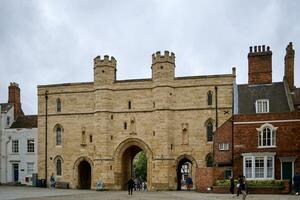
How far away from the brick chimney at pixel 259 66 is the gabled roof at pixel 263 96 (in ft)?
1.95

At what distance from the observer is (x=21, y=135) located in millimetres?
56750

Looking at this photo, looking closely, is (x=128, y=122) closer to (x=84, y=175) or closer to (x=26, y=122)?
(x=84, y=175)

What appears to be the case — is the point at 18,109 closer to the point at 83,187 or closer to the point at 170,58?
the point at 83,187

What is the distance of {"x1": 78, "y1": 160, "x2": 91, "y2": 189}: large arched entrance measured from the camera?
5131 centimetres

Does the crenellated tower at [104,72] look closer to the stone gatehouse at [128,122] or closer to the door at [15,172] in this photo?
the stone gatehouse at [128,122]

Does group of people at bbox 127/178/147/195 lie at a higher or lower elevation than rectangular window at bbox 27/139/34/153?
lower

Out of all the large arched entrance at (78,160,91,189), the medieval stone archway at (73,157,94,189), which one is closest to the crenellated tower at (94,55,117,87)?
the medieval stone archway at (73,157,94,189)

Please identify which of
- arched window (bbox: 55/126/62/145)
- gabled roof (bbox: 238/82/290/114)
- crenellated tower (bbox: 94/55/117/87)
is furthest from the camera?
arched window (bbox: 55/126/62/145)

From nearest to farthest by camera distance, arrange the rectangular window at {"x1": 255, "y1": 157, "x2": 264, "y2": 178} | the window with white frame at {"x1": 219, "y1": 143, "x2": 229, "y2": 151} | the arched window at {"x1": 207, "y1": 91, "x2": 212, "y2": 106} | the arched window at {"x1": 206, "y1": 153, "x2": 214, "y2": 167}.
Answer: the rectangular window at {"x1": 255, "y1": 157, "x2": 264, "y2": 178}
the window with white frame at {"x1": 219, "y1": 143, "x2": 229, "y2": 151}
the arched window at {"x1": 206, "y1": 153, "x2": 214, "y2": 167}
the arched window at {"x1": 207, "y1": 91, "x2": 212, "y2": 106}

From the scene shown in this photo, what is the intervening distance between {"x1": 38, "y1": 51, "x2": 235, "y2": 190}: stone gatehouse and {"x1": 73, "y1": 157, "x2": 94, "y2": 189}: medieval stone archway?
0.35ft

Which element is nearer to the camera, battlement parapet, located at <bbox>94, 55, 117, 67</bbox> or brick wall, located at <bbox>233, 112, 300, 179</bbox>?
brick wall, located at <bbox>233, 112, 300, 179</bbox>

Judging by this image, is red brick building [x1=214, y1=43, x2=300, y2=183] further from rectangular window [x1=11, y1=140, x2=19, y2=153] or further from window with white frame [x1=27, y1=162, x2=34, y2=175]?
rectangular window [x1=11, y1=140, x2=19, y2=153]

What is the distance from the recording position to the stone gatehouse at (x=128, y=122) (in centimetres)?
4716

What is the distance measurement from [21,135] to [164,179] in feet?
65.7
